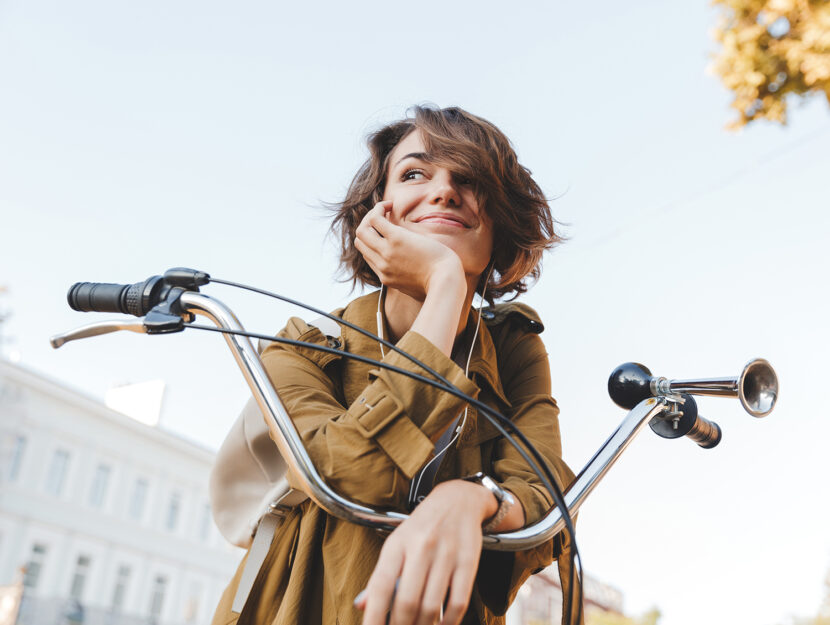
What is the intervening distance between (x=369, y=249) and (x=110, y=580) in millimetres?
32383

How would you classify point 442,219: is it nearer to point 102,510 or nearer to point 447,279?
point 447,279

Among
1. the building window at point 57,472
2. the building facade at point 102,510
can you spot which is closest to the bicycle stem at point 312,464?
the building facade at point 102,510

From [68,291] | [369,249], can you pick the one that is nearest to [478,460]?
[369,249]

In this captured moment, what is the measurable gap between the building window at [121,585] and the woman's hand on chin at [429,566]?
32546 mm

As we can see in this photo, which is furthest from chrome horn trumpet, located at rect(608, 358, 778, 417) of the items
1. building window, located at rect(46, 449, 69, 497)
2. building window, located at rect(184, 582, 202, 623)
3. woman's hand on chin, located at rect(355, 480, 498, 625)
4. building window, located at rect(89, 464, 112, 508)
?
building window, located at rect(184, 582, 202, 623)

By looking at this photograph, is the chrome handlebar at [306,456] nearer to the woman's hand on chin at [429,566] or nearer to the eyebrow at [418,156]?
the woman's hand on chin at [429,566]

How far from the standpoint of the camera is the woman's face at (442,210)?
58.6 inches

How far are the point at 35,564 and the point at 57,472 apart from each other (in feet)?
11.0

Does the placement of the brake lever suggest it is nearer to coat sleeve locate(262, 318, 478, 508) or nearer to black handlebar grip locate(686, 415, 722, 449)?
coat sleeve locate(262, 318, 478, 508)

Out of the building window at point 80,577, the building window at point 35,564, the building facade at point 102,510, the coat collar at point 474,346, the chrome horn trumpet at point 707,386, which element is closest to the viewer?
the chrome horn trumpet at point 707,386

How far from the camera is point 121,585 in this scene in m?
29.9

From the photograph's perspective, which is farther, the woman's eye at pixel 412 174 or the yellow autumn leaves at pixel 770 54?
the yellow autumn leaves at pixel 770 54

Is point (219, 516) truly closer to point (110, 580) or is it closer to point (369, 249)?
point (369, 249)

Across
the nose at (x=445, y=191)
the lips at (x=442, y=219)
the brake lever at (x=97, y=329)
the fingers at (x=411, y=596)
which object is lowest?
the fingers at (x=411, y=596)
